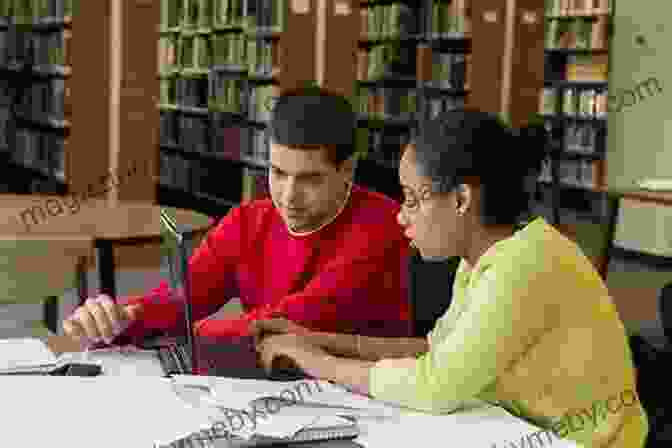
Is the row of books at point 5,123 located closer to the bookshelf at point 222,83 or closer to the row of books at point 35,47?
the row of books at point 35,47

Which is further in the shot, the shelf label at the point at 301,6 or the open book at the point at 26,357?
the shelf label at the point at 301,6

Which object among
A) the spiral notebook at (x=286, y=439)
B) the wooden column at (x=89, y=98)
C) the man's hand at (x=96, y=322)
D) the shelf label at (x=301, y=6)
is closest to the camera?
the spiral notebook at (x=286, y=439)

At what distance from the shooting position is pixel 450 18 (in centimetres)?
809

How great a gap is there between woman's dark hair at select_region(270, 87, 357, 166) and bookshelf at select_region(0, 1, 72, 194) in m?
5.10

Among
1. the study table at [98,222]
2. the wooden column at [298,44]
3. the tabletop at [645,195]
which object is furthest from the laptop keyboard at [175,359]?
the wooden column at [298,44]

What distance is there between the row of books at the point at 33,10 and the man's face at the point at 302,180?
555 cm

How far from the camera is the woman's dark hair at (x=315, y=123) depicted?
6.63 ft

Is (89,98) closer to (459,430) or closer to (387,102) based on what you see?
(387,102)

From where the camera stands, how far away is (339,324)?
2117 mm

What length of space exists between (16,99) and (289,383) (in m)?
7.63

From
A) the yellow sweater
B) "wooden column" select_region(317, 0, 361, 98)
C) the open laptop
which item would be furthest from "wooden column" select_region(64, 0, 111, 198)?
the yellow sweater

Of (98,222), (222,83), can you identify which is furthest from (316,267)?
(222,83)

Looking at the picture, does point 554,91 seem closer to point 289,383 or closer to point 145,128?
point 145,128

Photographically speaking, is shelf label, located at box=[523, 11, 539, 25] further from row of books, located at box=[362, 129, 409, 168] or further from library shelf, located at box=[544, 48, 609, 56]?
row of books, located at box=[362, 129, 409, 168]
